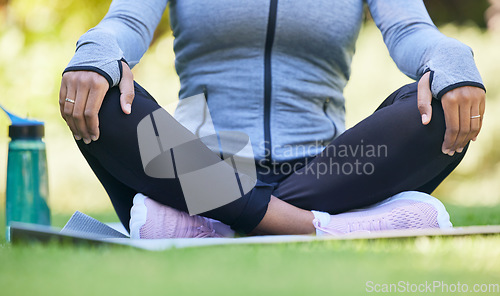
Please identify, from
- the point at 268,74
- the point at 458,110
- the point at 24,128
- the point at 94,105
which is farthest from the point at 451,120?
the point at 24,128

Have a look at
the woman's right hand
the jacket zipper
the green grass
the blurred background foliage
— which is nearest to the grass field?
the green grass

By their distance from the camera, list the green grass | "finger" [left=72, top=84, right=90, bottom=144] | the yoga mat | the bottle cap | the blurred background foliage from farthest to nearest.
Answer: the blurred background foliage < the bottle cap < "finger" [left=72, top=84, right=90, bottom=144] < the yoga mat < the green grass

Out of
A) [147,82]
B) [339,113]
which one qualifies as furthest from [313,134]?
[147,82]

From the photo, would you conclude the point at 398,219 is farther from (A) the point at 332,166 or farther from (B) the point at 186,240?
(B) the point at 186,240

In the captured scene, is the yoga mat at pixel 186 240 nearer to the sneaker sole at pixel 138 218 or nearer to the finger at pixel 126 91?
the sneaker sole at pixel 138 218

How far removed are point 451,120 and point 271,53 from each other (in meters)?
0.53

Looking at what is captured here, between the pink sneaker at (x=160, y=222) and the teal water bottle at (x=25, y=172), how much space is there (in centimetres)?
35

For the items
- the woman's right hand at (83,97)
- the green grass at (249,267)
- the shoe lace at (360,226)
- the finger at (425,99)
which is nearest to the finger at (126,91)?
the woman's right hand at (83,97)

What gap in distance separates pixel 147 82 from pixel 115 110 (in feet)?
10.1

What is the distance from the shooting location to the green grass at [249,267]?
732 mm

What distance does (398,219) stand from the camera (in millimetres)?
1278

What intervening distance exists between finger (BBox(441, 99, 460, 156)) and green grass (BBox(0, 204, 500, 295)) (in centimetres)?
26

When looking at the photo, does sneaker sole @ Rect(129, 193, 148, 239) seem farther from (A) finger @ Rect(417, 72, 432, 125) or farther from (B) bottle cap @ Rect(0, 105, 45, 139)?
(A) finger @ Rect(417, 72, 432, 125)

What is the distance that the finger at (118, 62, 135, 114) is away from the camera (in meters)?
1.22
